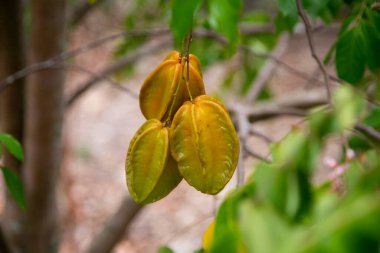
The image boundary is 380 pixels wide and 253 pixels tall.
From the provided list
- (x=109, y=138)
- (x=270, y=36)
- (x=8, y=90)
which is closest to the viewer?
(x=8, y=90)

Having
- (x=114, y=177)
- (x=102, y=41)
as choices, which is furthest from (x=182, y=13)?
(x=114, y=177)

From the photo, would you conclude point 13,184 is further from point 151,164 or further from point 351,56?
point 351,56

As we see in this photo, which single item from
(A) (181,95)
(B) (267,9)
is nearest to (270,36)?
(A) (181,95)

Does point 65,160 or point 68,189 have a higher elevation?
point 65,160

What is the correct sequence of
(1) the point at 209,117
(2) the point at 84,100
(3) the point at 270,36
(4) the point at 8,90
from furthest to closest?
(2) the point at 84,100 → (3) the point at 270,36 → (4) the point at 8,90 → (1) the point at 209,117

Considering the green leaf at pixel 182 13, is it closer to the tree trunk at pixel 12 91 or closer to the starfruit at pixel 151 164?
the starfruit at pixel 151 164

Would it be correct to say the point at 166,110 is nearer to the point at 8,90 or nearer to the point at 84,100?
the point at 8,90

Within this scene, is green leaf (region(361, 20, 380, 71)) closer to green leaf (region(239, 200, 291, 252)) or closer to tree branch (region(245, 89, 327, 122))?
green leaf (region(239, 200, 291, 252))
